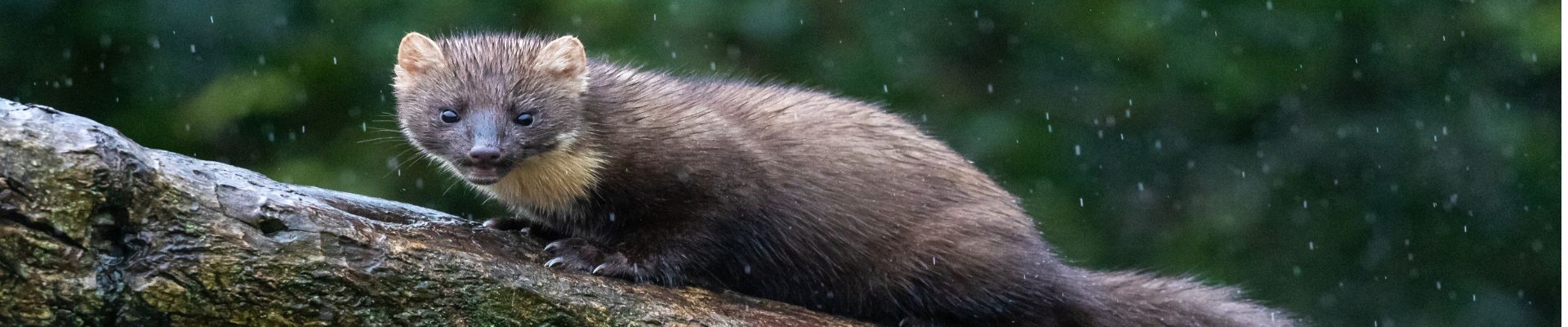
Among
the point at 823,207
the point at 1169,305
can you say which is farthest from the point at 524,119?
the point at 1169,305

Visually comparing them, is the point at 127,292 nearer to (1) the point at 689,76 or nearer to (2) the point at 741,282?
(2) the point at 741,282

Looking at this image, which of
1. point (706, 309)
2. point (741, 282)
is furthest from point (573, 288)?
point (741, 282)

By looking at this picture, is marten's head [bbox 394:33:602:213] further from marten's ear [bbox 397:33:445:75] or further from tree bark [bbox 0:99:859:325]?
tree bark [bbox 0:99:859:325]

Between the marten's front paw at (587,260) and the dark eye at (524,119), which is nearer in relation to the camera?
the marten's front paw at (587,260)

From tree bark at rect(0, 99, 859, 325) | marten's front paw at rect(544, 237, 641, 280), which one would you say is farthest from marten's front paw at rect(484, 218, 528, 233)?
tree bark at rect(0, 99, 859, 325)

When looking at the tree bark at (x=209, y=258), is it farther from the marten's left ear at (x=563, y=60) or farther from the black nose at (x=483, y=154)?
the marten's left ear at (x=563, y=60)

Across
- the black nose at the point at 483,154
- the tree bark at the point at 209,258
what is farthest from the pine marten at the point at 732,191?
the tree bark at the point at 209,258
